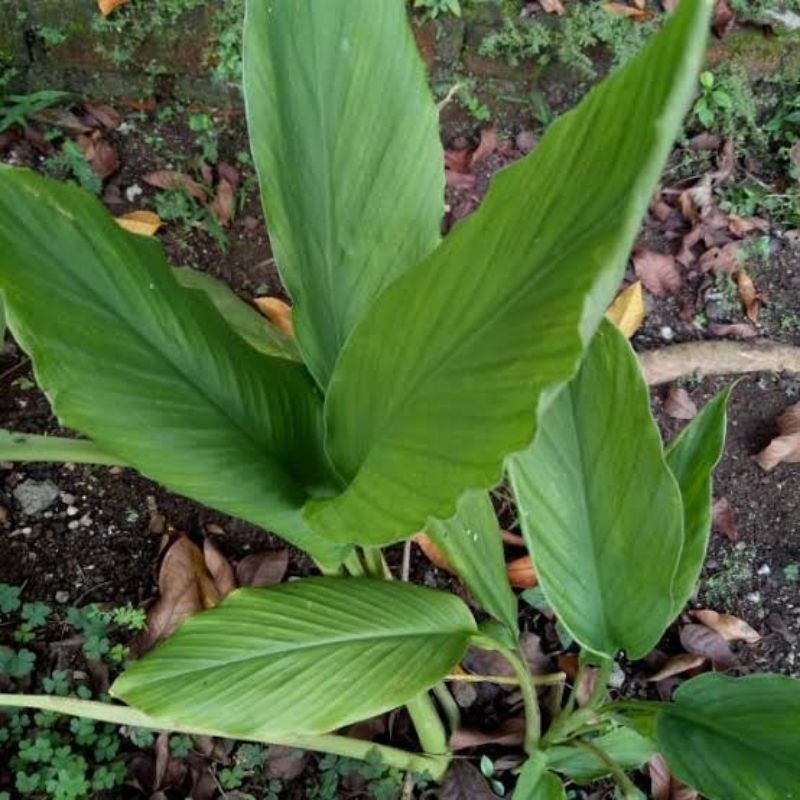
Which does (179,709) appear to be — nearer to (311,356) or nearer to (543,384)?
(311,356)

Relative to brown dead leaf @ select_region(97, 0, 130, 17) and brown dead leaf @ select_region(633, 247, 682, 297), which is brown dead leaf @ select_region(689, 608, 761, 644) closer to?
brown dead leaf @ select_region(633, 247, 682, 297)

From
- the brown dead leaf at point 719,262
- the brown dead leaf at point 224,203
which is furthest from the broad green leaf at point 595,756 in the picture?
the brown dead leaf at point 224,203

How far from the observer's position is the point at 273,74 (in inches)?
37.6

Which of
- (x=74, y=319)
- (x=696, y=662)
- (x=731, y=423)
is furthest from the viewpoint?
(x=731, y=423)

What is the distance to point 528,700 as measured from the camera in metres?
1.15

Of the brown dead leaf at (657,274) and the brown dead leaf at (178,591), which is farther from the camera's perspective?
the brown dead leaf at (657,274)

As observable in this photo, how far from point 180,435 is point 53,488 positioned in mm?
652

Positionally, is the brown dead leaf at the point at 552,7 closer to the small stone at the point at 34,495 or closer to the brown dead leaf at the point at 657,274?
the brown dead leaf at the point at 657,274

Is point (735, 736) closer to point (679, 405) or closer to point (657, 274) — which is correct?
point (679, 405)

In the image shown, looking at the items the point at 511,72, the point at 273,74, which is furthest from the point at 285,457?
the point at 511,72

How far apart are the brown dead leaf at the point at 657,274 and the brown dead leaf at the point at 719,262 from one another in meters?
0.05

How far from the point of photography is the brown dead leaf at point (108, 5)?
5.69ft

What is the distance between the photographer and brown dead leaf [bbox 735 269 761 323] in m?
1.76

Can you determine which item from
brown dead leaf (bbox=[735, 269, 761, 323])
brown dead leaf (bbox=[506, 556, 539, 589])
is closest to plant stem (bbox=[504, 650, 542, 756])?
brown dead leaf (bbox=[506, 556, 539, 589])
